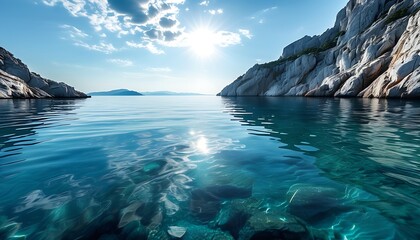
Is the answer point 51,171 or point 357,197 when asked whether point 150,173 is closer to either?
point 51,171

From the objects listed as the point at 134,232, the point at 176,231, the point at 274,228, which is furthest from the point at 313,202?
the point at 134,232

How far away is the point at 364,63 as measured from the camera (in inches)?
1741

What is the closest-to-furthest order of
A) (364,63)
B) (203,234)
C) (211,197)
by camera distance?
(203,234) → (211,197) → (364,63)

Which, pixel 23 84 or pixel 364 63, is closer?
pixel 364 63

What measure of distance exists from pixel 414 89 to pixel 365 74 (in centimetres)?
1410

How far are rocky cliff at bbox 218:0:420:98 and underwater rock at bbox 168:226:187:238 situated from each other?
1437 inches

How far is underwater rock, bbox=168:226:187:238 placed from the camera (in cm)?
310

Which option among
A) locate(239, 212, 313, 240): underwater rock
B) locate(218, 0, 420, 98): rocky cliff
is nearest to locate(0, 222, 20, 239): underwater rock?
locate(239, 212, 313, 240): underwater rock

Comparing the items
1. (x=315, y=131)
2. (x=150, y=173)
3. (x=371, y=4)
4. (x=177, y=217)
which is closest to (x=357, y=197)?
(x=177, y=217)

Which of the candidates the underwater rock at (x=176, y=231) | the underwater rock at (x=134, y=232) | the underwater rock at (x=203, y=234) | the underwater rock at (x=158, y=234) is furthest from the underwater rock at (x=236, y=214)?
the underwater rock at (x=134, y=232)

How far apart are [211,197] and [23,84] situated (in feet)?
203

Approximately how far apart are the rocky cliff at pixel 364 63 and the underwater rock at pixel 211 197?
3492 centimetres

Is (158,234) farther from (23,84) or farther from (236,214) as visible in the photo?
(23,84)

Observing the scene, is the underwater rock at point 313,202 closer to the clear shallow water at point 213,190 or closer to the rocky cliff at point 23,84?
the clear shallow water at point 213,190
